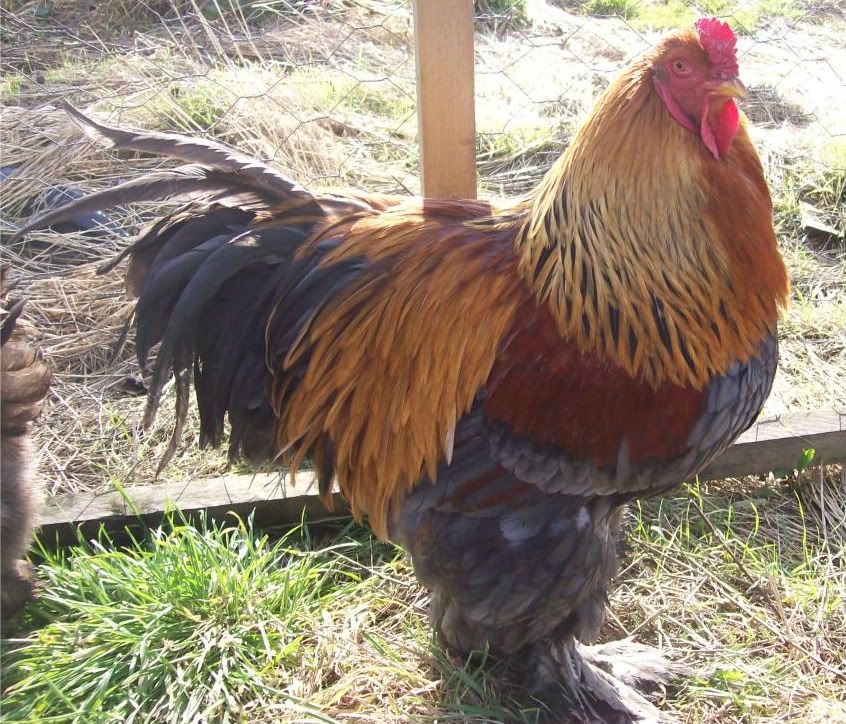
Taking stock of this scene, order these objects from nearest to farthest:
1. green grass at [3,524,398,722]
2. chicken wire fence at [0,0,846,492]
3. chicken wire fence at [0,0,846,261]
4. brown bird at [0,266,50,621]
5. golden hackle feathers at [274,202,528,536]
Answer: golden hackle feathers at [274,202,528,536] → green grass at [3,524,398,722] → brown bird at [0,266,50,621] → chicken wire fence at [0,0,846,492] → chicken wire fence at [0,0,846,261]

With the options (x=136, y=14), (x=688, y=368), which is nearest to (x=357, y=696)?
(x=688, y=368)

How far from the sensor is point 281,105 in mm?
4668

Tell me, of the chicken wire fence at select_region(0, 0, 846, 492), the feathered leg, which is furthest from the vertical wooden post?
the feathered leg

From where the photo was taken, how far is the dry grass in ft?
8.20

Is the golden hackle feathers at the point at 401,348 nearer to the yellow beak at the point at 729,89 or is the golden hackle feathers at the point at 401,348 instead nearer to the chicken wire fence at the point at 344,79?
the yellow beak at the point at 729,89

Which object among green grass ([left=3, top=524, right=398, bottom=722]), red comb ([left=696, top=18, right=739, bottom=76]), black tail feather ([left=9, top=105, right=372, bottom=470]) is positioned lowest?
green grass ([left=3, top=524, right=398, bottom=722])

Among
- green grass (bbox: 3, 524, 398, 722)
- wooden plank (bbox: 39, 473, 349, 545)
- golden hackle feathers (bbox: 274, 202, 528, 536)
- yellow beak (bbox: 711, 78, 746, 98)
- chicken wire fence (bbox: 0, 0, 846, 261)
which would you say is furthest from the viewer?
chicken wire fence (bbox: 0, 0, 846, 261)

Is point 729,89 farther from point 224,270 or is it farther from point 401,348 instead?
point 224,270

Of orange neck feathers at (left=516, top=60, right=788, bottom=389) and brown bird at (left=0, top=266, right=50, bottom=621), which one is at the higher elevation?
orange neck feathers at (left=516, top=60, right=788, bottom=389)

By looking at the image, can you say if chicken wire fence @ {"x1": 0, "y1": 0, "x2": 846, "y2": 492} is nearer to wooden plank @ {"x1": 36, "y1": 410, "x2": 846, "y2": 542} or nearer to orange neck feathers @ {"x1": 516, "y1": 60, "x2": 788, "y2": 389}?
wooden plank @ {"x1": 36, "y1": 410, "x2": 846, "y2": 542}

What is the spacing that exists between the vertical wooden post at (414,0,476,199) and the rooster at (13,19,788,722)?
34 centimetres

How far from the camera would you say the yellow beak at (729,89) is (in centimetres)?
189

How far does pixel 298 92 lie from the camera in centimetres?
491

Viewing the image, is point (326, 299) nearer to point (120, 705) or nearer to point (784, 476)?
point (120, 705)
